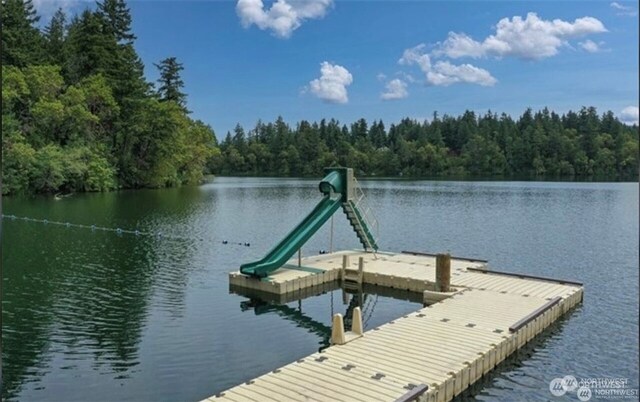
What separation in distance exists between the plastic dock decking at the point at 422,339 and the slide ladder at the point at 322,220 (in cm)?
43

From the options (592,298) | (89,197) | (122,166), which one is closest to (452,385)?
(592,298)

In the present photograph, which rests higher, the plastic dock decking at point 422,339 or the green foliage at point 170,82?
the green foliage at point 170,82

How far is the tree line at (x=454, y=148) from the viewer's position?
106 meters

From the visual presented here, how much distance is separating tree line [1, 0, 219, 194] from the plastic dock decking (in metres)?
36.3

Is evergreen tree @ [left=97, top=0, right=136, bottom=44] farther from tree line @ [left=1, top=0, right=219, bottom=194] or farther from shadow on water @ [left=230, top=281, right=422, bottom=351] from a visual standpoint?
shadow on water @ [left=230, top=281, right=422, bottom=351]

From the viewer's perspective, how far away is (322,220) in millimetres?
18000

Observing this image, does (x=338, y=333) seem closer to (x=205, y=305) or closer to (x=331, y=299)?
(x=205, y=305)

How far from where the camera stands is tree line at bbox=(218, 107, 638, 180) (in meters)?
106

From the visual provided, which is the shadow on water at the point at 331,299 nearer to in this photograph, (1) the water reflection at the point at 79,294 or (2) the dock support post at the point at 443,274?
(2) the dock support post at the point at 443,274

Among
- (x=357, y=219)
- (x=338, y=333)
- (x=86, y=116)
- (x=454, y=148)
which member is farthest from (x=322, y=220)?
(x=454, y=148)

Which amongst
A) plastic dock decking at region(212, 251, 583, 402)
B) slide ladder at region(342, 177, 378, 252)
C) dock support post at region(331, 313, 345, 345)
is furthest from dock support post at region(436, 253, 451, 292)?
dock support post at region(331, 313, 345, 345)

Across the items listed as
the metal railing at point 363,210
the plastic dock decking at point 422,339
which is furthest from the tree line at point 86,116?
the plastic dock decking at point 422,339

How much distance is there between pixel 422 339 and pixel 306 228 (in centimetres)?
762

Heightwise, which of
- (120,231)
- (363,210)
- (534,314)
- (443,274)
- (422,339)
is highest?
(363,210)
